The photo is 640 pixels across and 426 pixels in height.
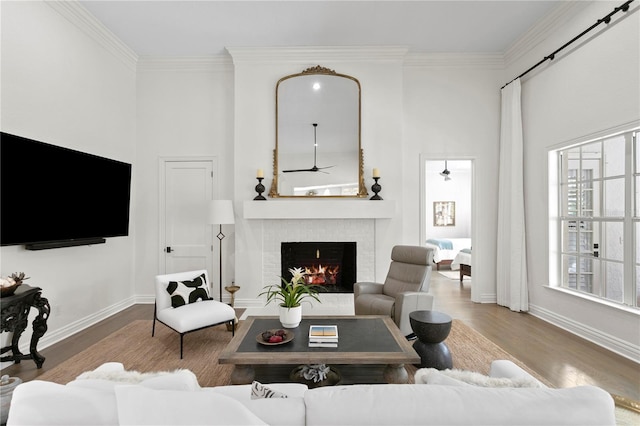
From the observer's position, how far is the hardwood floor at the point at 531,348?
254 centimetres

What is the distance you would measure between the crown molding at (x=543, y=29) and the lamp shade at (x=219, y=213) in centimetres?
437

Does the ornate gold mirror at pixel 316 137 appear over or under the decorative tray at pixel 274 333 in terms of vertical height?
over

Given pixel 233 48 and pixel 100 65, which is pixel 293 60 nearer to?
pixel 233 48

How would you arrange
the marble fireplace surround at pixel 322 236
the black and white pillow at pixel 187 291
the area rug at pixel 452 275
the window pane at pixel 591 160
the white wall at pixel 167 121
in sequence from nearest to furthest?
the black and white pillow at pixel 187 291 < the window pane at pixel 591 160 < the marble fireplace surround at pixel 322 236 < the white wall at pixel 167 121 < the area rug at pixel 452 275

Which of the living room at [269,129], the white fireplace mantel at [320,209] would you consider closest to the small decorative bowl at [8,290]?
the living room at [269,129]

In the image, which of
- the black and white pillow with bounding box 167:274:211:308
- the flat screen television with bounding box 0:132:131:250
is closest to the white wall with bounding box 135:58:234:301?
the flat screen television with bounding box 0:132:131:250

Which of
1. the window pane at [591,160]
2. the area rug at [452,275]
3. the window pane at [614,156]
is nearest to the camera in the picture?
the window pane at [614,156]

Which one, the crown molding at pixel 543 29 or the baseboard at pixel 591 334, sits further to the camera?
the crown molding at pixel 543 29

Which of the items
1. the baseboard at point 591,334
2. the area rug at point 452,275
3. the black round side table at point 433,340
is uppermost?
the black round side table at point 433,340

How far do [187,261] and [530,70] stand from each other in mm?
5267

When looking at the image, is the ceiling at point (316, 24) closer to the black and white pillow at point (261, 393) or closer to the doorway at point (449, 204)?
the black and white pillow at point (261, 393)

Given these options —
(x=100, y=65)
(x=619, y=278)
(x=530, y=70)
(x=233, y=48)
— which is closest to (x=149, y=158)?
(x=100, y=65)

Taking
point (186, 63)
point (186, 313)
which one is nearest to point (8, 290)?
point (186, 313)

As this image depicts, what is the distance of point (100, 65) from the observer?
13.3 ft
